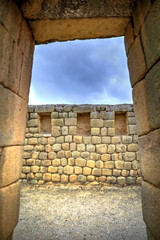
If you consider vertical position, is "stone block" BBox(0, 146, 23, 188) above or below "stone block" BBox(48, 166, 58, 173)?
above

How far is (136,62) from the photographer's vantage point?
157cm

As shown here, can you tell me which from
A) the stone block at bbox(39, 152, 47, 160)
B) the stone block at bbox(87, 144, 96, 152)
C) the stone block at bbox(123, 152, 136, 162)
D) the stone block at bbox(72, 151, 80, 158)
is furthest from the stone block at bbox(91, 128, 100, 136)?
the stone block at bbox(39, 152, 47, 160)

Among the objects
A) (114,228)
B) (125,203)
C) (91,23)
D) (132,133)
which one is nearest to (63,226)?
(114,228)

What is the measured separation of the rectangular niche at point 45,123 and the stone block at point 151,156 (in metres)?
4.82

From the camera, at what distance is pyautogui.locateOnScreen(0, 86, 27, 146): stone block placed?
4.36 feet

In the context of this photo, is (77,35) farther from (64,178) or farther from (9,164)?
(64,178)

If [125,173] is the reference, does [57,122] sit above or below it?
above

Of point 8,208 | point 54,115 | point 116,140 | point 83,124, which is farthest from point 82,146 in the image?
point 8,208

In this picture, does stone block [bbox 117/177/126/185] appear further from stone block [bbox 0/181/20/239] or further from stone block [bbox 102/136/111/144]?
stone block [bbox 0/181/20/239]

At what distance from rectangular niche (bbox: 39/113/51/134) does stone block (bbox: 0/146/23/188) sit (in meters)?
4.25

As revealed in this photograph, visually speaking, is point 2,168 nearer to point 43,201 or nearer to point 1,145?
point 1,145

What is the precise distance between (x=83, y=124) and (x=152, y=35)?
4642mm

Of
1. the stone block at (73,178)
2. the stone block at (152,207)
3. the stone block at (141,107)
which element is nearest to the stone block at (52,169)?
the stone block at (73,178)

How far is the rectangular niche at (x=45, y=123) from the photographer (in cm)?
587
